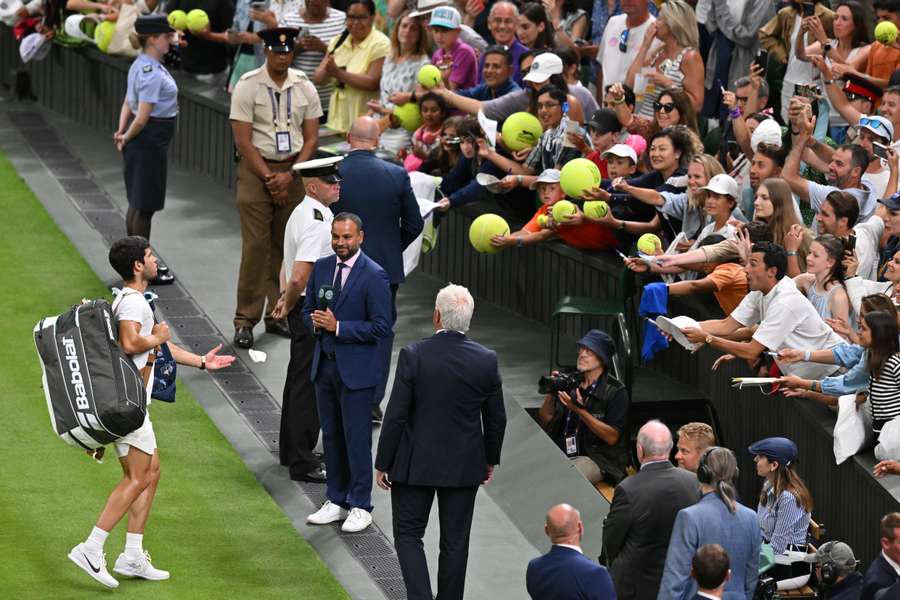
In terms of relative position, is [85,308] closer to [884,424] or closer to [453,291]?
[453,291]

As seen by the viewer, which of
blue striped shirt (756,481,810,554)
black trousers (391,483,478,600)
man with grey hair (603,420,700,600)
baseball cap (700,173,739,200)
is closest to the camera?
man with grey hair (603,420,700,600)

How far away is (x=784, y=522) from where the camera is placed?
969 cm

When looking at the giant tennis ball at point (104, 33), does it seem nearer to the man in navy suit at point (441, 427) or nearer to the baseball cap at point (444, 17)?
the baseball cap at point (444, 17)

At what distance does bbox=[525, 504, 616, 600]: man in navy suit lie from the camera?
7715 millimetres

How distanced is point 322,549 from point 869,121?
451 centimetres

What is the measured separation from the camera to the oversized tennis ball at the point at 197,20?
56.7 ft

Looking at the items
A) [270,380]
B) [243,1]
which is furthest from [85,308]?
[243,1]

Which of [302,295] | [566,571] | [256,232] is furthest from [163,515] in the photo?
[566,571]

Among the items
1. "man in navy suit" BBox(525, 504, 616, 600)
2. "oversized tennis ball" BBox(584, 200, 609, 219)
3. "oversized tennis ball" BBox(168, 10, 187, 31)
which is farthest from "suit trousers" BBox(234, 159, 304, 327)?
"man in navy suit" BBox(525, 504, 616, 600)

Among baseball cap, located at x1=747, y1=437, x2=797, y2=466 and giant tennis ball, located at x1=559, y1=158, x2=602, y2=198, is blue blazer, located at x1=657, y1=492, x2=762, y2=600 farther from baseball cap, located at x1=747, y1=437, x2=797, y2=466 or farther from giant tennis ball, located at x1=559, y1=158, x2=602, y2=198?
giant tennis ball, located at x1=559, y1=158, x2=602, y2=198

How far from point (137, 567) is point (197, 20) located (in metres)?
8.52

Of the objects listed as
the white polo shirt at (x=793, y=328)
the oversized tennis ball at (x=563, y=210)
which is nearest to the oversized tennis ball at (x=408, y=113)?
the oversized tennis ball at (x=563, y=210)

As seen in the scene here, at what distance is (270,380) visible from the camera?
1296cm

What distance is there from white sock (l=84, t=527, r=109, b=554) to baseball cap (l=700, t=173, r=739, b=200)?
4464 mm
